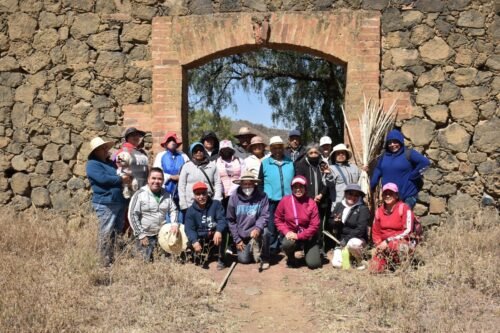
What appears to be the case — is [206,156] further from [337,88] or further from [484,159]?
[337,88]

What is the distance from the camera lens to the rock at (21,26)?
7.02 meters

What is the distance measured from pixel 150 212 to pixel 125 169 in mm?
563

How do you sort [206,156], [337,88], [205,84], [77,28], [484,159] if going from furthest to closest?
[205,84], [337,88], [77,28], [484,159], [206,156]

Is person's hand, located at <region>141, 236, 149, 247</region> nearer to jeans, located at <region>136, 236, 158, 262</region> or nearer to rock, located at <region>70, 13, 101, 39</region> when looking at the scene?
jeans, located at <region>136, 236, 158, 262</region>

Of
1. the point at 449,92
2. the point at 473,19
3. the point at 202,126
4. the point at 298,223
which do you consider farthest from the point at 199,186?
the point at 202,126

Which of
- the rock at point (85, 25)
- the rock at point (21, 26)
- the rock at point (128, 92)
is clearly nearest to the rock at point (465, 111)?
the rock at point (128, 92)

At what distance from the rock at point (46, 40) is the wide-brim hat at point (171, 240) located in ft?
10.9

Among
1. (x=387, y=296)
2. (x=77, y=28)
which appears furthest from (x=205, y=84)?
(x=387, y=296)

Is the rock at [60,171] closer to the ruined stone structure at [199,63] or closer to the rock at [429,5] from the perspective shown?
the ruined stone structure at [199,63]

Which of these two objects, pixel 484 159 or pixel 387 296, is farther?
pixel 484 159

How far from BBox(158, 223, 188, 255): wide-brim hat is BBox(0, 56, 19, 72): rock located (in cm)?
351

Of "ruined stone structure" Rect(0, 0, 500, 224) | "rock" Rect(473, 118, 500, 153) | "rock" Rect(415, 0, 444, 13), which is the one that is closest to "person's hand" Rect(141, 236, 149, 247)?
"ruined stone structure" Rect(0, 0, 500, 224)

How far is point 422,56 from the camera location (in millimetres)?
6520

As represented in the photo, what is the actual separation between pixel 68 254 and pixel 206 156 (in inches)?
76.4
